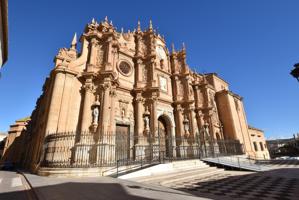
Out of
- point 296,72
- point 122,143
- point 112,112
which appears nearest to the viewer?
point 296,72

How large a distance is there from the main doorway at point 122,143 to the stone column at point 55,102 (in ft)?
13.5

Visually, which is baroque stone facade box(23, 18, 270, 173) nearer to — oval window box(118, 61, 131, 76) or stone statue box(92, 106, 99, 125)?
stone statue box(92, 106, 99, 125)

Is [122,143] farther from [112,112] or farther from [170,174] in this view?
[170,174]

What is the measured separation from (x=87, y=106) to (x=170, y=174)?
298 inches

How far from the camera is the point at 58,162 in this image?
9211 millimetres

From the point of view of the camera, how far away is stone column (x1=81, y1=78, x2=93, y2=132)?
11609 mm

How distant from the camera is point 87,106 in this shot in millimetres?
12141

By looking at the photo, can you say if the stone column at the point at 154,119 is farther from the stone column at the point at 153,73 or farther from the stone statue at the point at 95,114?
the stone statue at the point at 95,114

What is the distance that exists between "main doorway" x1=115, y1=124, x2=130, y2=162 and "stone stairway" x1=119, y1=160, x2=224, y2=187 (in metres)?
2.15

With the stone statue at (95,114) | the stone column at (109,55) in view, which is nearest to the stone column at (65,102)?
the stone statue at (95,114)

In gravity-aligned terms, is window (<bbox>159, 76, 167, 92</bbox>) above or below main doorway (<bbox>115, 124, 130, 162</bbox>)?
above

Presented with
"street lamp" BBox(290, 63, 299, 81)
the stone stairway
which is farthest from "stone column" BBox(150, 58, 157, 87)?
"street lamp" BBox(290, 63, 299, 81)

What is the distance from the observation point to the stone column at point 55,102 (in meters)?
10.7

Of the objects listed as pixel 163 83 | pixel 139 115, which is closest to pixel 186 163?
pixel 139 115
